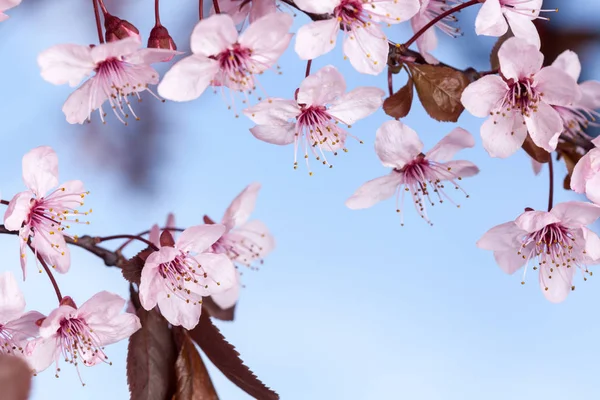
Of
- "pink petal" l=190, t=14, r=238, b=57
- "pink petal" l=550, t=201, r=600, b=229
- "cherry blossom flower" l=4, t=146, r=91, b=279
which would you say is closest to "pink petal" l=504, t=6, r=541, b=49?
"pink petal" l=550, t=201, r=600, b=229

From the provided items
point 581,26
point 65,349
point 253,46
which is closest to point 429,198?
point 253,46

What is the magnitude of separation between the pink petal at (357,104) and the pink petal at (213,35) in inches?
6.8

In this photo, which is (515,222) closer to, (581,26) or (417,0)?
(417,0)

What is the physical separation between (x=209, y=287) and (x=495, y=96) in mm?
445

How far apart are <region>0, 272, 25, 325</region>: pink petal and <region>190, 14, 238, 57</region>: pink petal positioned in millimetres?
385

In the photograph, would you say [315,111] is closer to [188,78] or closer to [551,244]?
[188,78]

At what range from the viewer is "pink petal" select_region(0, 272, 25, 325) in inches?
36.1

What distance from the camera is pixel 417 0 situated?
0.86m

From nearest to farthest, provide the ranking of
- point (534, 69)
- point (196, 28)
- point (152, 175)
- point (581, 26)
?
point (196, 28), point (534, 69), point (581, 26), point (152, 175)

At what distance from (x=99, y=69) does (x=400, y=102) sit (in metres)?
0.37

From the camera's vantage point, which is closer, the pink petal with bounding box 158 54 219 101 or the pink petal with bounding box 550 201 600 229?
the pink petal with bounding box 158 54 219 101

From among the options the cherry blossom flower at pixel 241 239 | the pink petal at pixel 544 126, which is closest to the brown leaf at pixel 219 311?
the cherry blossom flower at pixel 241 239

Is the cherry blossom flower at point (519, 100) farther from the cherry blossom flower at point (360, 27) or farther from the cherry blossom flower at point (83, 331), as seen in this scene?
the cherry blossom flower at point (83, 331)

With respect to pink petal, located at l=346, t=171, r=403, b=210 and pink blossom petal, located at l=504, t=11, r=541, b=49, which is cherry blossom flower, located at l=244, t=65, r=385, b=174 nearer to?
pink petal, located at l=346, t=171, r=403, b=210
